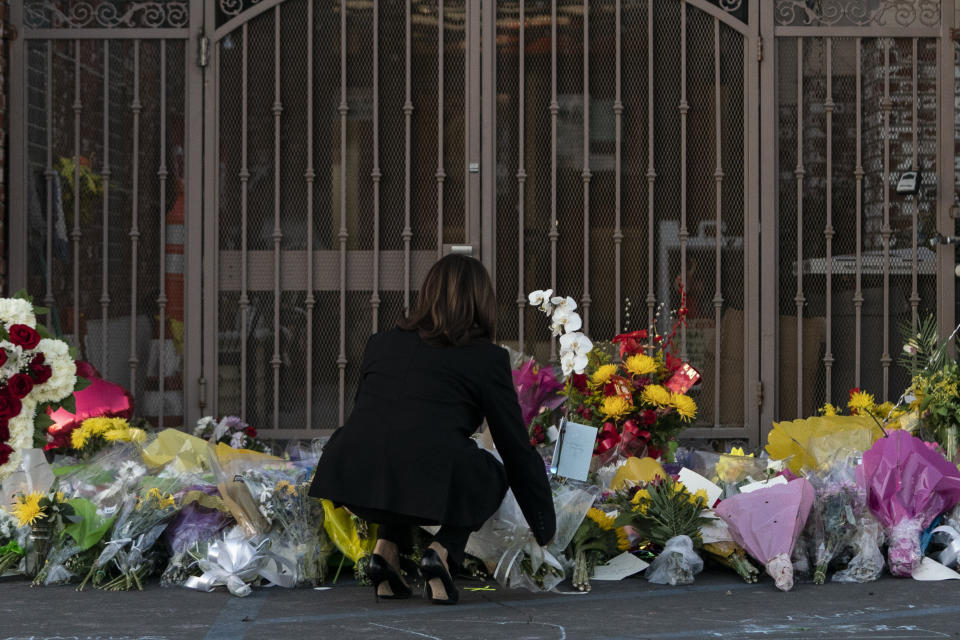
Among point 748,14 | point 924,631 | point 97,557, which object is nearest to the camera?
point 924,631

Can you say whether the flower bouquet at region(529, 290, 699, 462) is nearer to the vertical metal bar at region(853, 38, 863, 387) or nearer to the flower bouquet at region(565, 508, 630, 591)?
the flower bouquet at region(565, 508, 630, 591)

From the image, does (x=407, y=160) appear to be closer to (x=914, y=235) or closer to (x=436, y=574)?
(x=914, y=235)

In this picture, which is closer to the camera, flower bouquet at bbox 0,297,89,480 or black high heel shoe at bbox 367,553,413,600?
black high heel shoe at bbox 367,553,413,600

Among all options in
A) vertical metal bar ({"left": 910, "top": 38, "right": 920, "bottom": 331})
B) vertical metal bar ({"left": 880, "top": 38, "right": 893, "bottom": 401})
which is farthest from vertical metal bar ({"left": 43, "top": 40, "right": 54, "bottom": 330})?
vertical metal bar ({"left": 910, "top": 38, "right": 920, "bottom": 331})

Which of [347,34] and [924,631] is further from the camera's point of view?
[347,34]

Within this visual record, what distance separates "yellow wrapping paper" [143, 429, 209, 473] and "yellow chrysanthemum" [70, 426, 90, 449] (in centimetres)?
43

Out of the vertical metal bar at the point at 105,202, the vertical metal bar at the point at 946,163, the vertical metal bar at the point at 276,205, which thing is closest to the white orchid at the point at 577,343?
the vertical metal bar at the point at 276,205

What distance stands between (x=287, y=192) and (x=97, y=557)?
247cm

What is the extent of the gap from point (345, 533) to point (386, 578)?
37 cm

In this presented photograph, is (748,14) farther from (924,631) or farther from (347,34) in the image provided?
(924,631)

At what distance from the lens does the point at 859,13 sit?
6.39m

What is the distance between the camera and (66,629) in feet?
12.4

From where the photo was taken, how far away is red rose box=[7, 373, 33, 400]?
484cm

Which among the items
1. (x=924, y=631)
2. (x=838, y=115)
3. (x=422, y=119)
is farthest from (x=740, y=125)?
(x=924, y=631)
